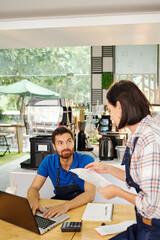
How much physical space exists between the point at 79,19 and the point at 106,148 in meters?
1.39

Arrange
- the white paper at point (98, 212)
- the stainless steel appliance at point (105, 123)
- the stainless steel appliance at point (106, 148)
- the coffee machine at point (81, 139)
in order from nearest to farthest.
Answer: the white paper at point (98, 212)
the stainless steel appliance at point (106, 148)
the coffee machine at point (81, 139)
the stainless steel appliance at point (105, 123)

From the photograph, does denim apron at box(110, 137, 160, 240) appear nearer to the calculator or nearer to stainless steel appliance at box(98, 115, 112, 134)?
the calculator

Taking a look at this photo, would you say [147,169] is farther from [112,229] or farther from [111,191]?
[112,229]

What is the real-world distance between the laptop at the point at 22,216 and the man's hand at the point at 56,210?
0.02m

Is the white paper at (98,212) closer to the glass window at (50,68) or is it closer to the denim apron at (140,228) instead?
the denim apron at (140,228)

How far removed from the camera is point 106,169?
5.63 ft

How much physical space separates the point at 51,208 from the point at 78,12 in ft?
5.90

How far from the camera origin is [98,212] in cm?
173

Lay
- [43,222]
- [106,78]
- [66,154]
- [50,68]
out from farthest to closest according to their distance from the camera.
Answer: [106,78], [50,68], [66,154], [43,222]

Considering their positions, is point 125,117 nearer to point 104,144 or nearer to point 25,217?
point 25,217

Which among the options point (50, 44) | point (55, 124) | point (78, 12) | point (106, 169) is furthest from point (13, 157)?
point (106, 169)

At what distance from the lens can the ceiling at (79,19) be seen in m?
2.39

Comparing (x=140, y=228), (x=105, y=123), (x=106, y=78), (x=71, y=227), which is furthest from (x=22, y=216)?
(x=106, y=78)

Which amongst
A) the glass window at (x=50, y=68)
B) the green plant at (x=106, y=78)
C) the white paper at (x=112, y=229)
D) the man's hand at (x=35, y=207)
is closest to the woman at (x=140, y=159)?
the white paper at (x=112, y=229)
